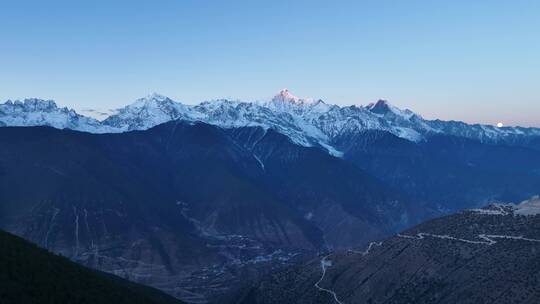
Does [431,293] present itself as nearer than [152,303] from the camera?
No

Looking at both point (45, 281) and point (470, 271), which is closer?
point (45, 281)

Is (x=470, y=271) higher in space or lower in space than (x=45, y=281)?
lower

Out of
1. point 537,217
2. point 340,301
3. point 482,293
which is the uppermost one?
point 537,217

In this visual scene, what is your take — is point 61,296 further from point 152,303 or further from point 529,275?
point 529,275

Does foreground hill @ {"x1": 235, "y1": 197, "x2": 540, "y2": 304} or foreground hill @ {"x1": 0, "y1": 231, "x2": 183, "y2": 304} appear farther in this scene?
foreground hill @ {"x1": 235, "y1": 197, "x2": 540, "y2": 304}

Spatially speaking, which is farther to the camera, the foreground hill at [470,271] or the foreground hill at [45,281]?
the foreground hill at [470,271]

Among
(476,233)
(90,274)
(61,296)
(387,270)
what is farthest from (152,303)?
(476,233)

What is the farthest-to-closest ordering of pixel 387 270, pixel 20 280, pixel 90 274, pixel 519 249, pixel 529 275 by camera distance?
pixel 387 270 → pixel 519 249 → pixel 529 275 → pixel 90 274 → pixel 20 280

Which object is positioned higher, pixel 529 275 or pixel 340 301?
pixel 529 275
